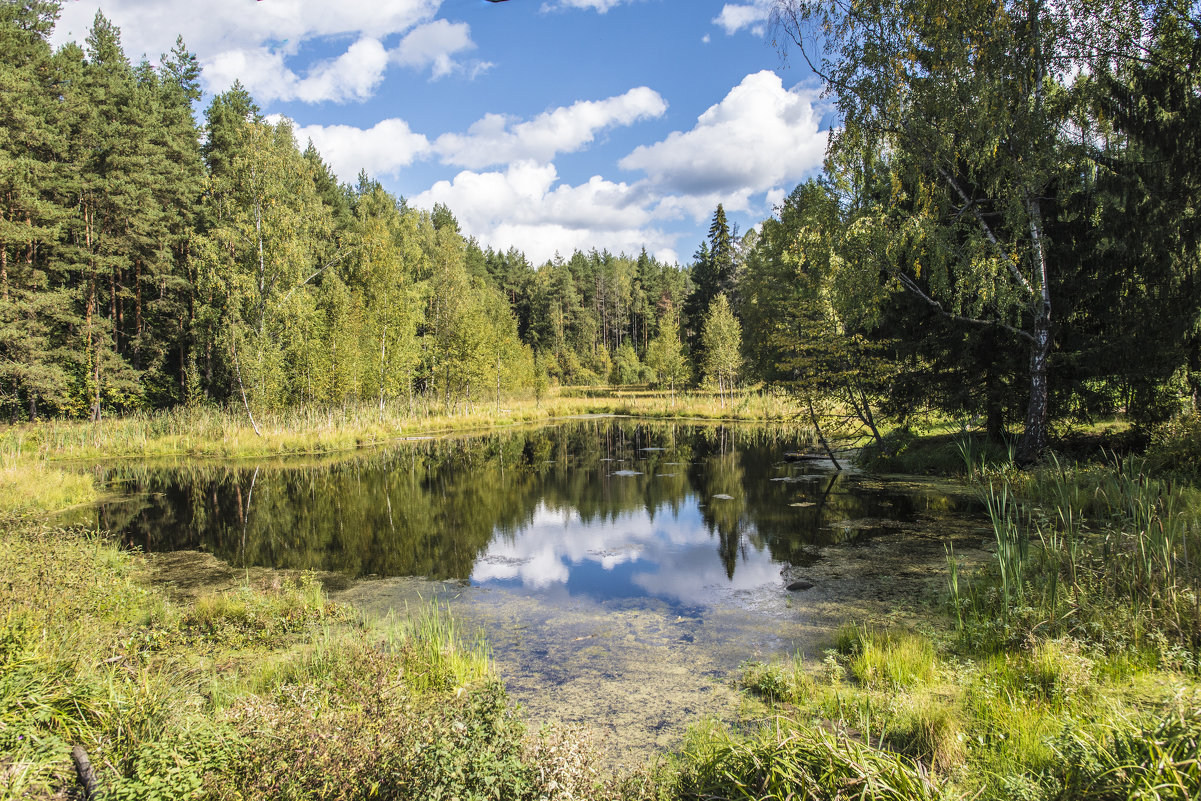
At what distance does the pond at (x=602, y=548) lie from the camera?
620cm

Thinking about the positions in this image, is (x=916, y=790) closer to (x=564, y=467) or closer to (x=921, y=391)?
(x=921, y=391)

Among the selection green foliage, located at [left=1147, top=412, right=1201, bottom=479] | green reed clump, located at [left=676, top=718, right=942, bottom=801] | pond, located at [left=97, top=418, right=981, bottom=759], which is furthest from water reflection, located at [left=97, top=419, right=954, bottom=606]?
green reed clump, located at [left=676, top=718, right=942, bottom=801]

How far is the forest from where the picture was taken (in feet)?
37.7

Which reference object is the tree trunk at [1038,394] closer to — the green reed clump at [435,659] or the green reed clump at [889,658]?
the green reed clump at [889,658]

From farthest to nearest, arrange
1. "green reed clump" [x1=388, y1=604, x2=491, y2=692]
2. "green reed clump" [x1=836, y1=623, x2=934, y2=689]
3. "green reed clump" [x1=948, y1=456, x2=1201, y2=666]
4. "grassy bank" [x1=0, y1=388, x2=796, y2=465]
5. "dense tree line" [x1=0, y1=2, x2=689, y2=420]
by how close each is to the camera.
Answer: "dense tree line" [x1=0, y1=2, x2=689, y2=420] < "grassy bank" [x1=0, y1=388, x2=796, y2=465] < "green reed clump" [x1=388, y1=604, x2=491, y2=692] < "green reed clump" [x1=836, y1=623, x2=934, y2=689] < "green reed clump" [x1=948, y1=456, x2=1201, y2=666]

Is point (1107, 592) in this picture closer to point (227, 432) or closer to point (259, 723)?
point (259, 723)

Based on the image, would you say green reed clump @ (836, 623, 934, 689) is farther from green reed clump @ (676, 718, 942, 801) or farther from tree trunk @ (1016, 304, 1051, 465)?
tree trunk @ (1016, 304, 1051, 465)

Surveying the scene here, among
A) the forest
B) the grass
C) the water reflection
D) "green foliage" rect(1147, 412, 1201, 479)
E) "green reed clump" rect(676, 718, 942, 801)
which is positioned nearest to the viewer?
"green reed clump" rect(676, 718, 942, 801)

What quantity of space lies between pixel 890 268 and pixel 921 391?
151 inches

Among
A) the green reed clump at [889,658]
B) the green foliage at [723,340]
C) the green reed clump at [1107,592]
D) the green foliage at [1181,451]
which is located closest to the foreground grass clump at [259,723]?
the green reed clump at [889,658]

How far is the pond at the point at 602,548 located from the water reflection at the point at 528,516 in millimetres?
64

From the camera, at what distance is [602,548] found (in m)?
11.6

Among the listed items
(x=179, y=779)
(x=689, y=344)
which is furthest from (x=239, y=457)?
(x=689, y=344)

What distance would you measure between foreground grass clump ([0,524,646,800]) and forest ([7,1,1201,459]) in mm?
11825
